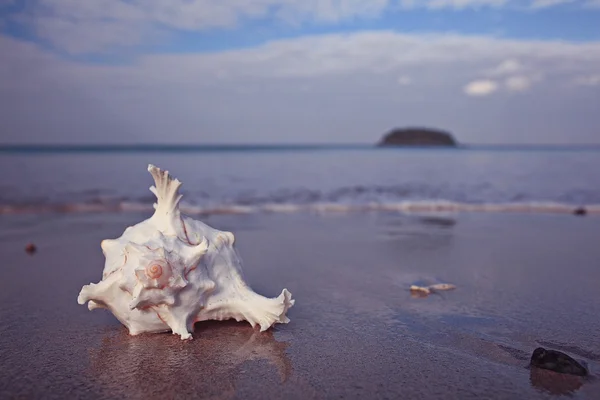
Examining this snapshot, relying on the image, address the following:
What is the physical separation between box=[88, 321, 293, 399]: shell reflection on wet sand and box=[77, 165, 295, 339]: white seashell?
0.10 meters

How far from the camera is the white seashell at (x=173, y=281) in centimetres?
334

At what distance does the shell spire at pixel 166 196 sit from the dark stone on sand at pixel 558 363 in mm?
2423

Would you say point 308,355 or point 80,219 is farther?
point 80,219

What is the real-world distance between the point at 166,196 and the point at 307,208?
7199mm

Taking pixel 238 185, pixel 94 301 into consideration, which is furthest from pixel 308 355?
pixel 238 185

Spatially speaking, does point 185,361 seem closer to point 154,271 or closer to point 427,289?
point 154,271

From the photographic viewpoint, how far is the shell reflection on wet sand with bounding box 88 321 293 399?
2850 millimetres

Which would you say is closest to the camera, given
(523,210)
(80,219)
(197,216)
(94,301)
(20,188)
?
(94,301)

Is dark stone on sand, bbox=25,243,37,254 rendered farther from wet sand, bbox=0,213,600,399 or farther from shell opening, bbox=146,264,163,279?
shell opening, bbox=146,264,163,279

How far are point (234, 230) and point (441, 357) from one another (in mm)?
5138

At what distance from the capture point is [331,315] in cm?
414

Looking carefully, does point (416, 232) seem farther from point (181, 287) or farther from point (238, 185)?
point (238, 185)

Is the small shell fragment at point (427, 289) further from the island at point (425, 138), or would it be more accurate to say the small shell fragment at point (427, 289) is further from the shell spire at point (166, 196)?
the island at point (425, 138)

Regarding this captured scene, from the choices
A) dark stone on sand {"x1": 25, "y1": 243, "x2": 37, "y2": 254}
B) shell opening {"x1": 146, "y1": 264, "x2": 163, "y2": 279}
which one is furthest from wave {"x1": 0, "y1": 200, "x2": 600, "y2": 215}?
shell opening {"x1": 146, "y1": 264, "x2": 163, "y2": 279}
